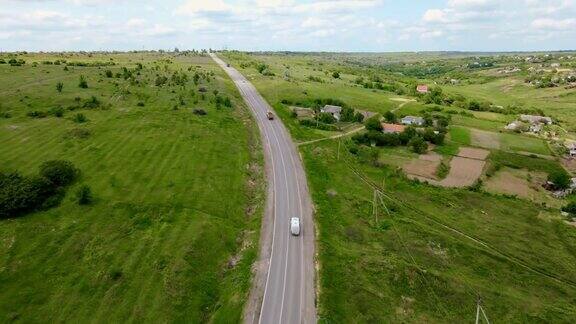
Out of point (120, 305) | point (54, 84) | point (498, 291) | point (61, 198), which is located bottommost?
point (498, 291)

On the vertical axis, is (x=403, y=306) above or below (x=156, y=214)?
below

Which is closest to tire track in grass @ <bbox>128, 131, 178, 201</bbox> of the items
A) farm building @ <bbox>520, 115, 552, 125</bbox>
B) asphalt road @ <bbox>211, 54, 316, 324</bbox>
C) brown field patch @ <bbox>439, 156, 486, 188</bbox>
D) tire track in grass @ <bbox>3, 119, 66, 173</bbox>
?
tire track in grass @ <bbox>3, 119, 66, 173</bbox>

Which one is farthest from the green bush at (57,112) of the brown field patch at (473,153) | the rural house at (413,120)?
the brown field patch at (473,153)

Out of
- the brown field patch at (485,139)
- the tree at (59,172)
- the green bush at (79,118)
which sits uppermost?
the green bush at (79,118)

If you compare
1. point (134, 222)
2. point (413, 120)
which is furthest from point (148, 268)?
point (413, 120)

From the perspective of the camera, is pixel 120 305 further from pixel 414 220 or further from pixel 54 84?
pixel 54 84

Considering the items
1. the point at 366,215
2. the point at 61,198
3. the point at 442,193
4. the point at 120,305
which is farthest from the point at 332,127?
the point at 120,305

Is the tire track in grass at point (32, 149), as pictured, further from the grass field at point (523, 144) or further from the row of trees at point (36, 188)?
the grass field at point (523, 144)
